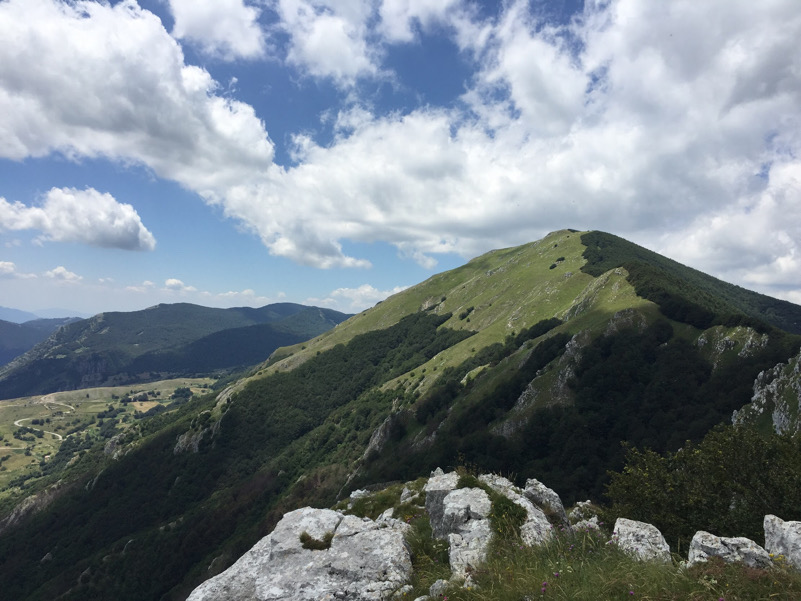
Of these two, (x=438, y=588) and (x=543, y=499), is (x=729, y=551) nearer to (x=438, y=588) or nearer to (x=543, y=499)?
(x=438, y=588)

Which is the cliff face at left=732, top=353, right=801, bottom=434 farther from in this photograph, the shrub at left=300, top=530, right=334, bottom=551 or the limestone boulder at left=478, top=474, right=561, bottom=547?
the shrub at left=300, top=530, right=334, bottom=551

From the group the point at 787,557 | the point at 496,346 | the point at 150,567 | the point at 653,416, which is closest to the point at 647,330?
the point at 653,416

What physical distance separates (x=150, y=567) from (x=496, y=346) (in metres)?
175

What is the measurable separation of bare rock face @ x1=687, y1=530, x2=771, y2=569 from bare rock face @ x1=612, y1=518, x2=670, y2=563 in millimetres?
1122

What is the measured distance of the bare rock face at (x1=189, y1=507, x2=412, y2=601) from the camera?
512 inches

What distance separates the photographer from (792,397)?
69.0m

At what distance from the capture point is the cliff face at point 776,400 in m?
67.5

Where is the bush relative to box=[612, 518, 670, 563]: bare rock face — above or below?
below

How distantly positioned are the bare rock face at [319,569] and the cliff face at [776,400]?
80993 mm

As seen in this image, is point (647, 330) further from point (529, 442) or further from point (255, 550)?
point (255, 550)

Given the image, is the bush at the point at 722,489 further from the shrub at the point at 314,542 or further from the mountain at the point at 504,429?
the mountain at the point at 504,429

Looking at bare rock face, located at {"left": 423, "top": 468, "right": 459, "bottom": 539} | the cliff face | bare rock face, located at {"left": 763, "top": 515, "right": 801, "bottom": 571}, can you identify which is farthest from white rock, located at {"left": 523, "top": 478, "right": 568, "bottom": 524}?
the cliff face

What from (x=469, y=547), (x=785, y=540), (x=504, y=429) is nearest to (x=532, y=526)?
(x=469, y=547)

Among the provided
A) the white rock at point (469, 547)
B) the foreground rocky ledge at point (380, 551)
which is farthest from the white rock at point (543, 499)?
the white rock at point (469, 547)
